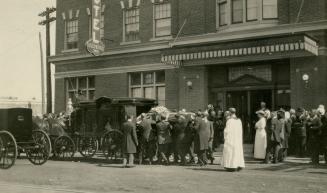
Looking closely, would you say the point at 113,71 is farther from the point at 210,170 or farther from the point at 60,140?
the point at 210,170

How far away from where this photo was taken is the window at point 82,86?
27609 millimetres

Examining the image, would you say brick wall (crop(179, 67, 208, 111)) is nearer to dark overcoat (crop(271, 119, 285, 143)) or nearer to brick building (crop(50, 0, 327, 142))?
brick building (crop(50, 0, 327, 142))

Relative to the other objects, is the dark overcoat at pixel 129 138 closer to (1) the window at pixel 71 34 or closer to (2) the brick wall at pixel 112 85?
(2) the brick wall at pixel 112 85

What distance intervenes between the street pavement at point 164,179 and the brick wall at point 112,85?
9694 mm

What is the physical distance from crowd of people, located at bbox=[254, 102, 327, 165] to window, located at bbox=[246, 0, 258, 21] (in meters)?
5.08

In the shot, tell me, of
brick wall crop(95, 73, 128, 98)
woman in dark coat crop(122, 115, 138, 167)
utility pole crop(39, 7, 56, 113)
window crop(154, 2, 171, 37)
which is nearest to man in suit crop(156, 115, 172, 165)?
woman in dark coat crop(122, 115, 138, 167)

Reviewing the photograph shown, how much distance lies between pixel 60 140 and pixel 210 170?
6.35m

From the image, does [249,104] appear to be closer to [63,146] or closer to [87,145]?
[87,145]

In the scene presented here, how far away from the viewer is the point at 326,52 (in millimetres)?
18984

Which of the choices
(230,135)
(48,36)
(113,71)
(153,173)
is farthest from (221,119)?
(48,36)

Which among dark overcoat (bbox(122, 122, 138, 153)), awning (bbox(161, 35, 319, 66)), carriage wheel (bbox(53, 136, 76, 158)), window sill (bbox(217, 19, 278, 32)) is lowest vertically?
carriage wheel (bbox(53, 136, 76, 158))

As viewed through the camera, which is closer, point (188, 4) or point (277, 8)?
point (277, 8)

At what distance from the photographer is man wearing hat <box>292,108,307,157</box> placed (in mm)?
17094

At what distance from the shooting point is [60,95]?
96.0 feet
